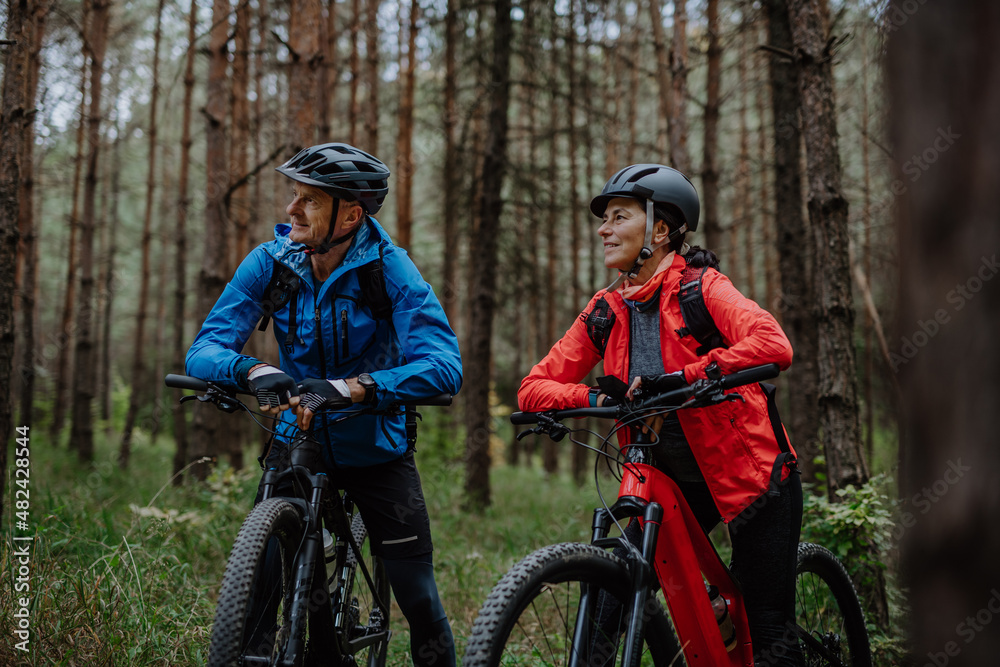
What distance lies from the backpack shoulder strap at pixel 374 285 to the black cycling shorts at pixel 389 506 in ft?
2.26

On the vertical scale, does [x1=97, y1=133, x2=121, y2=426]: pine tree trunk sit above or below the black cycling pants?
above

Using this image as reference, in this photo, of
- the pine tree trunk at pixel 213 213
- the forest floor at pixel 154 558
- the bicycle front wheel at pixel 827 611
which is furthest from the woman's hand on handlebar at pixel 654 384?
the pine tree trunk at pixel 213 213

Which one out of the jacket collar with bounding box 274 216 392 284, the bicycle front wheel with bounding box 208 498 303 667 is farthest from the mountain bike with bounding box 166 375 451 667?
the jacket collar with bounding box 274 216 392 284

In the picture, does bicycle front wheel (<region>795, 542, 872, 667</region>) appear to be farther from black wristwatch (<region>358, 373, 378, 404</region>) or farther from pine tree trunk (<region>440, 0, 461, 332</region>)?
pine tree trunk (<region>440, 0, 461, 332</region>)

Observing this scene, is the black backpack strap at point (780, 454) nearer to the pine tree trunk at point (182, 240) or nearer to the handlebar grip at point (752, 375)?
the handlebar grip at point (752, 375)

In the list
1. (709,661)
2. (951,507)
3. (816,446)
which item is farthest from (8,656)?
(816,446)

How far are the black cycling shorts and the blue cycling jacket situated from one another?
10 centimetres

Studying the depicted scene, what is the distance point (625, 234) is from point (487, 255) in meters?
6.79

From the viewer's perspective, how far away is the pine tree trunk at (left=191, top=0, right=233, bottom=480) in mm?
8805

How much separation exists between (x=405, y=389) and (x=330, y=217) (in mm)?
840

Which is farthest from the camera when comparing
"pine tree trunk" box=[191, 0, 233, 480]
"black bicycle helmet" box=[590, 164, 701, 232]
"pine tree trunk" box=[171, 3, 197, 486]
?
"pine tree trunk" box=[171, 3, 197, 486]

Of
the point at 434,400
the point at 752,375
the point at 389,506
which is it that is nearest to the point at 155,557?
the point at 389,506

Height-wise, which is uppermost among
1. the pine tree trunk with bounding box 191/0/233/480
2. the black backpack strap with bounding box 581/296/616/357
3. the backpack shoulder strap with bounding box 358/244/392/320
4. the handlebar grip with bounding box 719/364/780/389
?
the pine tree trunk with bounding box 191/0/233/480

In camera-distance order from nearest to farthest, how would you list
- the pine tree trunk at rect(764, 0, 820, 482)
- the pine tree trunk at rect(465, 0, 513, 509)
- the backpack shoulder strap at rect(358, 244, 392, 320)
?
the backpack shoulder strap at rect(358, 244, 392, 320) → the pine tree trunk at rect(764, 0, 820, 482) → the pine tree trunk at rect(465, 0, 513, 509)
